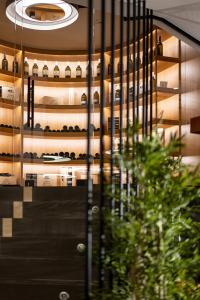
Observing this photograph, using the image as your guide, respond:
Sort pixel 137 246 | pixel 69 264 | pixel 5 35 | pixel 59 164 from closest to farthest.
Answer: pixel 137 246 < pixel 69 264 < pixel 59 164 < pixel 5 35

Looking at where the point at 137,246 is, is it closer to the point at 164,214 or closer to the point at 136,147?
the point at 164,214

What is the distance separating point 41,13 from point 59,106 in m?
1.41

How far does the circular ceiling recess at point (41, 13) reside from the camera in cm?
684

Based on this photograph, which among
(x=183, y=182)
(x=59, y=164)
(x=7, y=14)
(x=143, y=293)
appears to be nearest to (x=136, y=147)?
(x=183, y=182)

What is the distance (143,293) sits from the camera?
1956 mm

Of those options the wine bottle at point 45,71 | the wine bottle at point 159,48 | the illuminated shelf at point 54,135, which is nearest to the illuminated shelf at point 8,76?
the wine bottle at point 45,71

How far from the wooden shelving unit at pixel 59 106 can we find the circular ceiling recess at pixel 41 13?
0.47m

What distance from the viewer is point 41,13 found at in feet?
24.2

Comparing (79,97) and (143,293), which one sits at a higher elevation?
(79,97)

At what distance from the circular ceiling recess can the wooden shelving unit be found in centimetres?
47

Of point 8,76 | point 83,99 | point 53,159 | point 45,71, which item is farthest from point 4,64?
point 53,159

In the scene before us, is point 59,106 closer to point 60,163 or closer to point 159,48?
point 60,163

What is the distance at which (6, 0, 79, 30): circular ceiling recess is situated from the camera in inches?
269

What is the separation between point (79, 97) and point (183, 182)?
5897 mm
